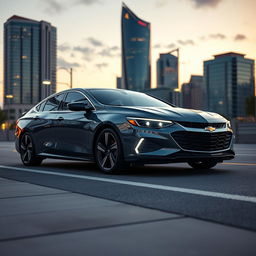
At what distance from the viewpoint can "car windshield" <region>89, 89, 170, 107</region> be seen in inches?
330

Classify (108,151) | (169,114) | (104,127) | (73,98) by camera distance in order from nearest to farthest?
(169,114)
(108,151)
(104,127)
(73,98)

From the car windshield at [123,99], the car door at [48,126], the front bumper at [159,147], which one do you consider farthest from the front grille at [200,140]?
the car door at [48,126]

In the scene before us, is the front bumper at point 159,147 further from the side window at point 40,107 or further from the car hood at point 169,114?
the side window at point 40,107

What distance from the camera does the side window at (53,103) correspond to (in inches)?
375

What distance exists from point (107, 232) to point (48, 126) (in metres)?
6.34

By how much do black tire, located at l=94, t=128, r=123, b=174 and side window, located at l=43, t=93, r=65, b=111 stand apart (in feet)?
6.41

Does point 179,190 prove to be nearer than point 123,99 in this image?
Yes

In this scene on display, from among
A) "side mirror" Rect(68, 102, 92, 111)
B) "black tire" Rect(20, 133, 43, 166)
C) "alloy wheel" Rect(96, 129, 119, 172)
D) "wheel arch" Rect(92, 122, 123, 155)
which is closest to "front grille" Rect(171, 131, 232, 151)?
"wheel arch" Rect(92, 122, 123, 155)

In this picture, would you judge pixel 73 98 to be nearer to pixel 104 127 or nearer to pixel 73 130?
pixel 73 130

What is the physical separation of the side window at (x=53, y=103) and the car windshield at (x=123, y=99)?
0.96 metres

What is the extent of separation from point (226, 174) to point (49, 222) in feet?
14.1

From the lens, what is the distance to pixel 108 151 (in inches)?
301

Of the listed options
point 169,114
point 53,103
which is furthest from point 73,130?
point 169,114

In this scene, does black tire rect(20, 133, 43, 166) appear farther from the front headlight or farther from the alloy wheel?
the front headlight
